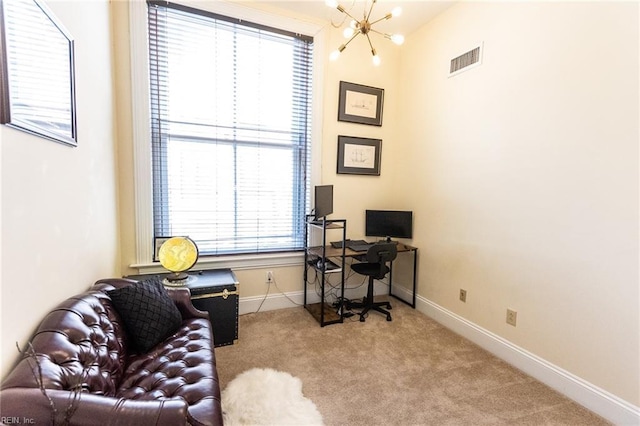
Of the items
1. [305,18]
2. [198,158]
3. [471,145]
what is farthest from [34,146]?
[471,145]

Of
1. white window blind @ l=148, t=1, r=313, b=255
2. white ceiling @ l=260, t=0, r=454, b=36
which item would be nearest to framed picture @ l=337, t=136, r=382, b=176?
white window blind @ l=148, t=1, r=313, b=255

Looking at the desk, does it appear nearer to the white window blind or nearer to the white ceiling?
the white window blind

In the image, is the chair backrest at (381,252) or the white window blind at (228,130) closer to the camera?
the white window blind at (228,130)

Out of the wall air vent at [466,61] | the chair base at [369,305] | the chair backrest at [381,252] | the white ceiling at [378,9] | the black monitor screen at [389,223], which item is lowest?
the chair base at [369,305]

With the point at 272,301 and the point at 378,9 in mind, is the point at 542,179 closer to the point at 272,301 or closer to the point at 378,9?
the point at 378,9

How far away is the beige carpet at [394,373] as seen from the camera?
1.78 m

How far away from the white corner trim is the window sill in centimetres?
168

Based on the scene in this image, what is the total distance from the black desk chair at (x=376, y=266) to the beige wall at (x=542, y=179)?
544 mm

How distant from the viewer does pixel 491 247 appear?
2.53m

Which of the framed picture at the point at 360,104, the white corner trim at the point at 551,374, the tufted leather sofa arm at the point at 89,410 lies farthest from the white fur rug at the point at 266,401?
the framed picture at the point at 360,104

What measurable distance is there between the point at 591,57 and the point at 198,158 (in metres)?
3.09

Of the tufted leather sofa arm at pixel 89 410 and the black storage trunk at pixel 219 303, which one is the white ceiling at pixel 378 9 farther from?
the tufted leather sofa arm at pixel 89 410

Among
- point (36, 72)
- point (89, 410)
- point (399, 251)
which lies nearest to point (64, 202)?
point (36, 72)

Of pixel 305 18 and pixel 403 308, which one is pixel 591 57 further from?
pixel 403 308
